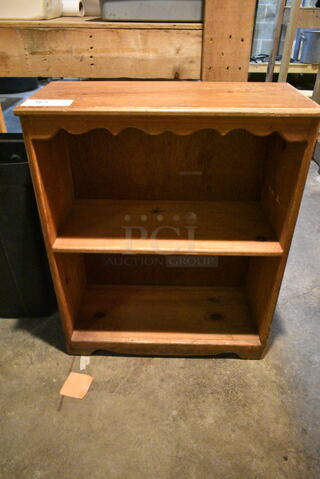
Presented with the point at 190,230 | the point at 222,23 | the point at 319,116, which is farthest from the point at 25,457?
the point at 222,23

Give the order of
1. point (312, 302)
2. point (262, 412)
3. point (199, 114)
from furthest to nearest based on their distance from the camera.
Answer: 1. point (312, 302)
2. point (262, 412)
3. point (199, 114)

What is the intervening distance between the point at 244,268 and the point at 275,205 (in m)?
0.43

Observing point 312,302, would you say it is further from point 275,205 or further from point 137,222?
point 137,222

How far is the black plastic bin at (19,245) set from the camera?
127cm

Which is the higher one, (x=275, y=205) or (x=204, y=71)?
(x=204, y=71)

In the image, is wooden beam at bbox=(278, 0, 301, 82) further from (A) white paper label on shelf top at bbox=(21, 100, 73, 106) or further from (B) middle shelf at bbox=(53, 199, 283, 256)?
(A) white paper label on shelf top at bbox=(21, 100, 73, 106)

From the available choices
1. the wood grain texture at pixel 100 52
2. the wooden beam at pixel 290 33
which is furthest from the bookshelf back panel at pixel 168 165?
the wooden beam at pixel 290 33

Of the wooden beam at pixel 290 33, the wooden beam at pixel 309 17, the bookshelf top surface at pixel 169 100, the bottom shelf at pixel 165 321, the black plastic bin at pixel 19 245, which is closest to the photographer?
the bookshelf top surface at pixel 169 100

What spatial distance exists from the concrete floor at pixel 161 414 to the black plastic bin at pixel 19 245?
0.10 meters

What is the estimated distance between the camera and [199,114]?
0.94 m

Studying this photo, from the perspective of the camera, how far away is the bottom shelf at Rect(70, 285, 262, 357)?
1396mm

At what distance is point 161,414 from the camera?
4.04 feet

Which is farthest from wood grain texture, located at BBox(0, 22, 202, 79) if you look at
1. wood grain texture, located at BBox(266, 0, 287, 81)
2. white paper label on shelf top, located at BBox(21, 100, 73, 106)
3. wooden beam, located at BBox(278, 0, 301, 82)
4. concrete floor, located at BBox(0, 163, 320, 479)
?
wood grain texture, located at BBox(266, 0, 287, 81)

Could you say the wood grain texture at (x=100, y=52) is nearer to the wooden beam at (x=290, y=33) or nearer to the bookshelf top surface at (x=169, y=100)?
the bookshelf top surface at (x=169, y=100)
